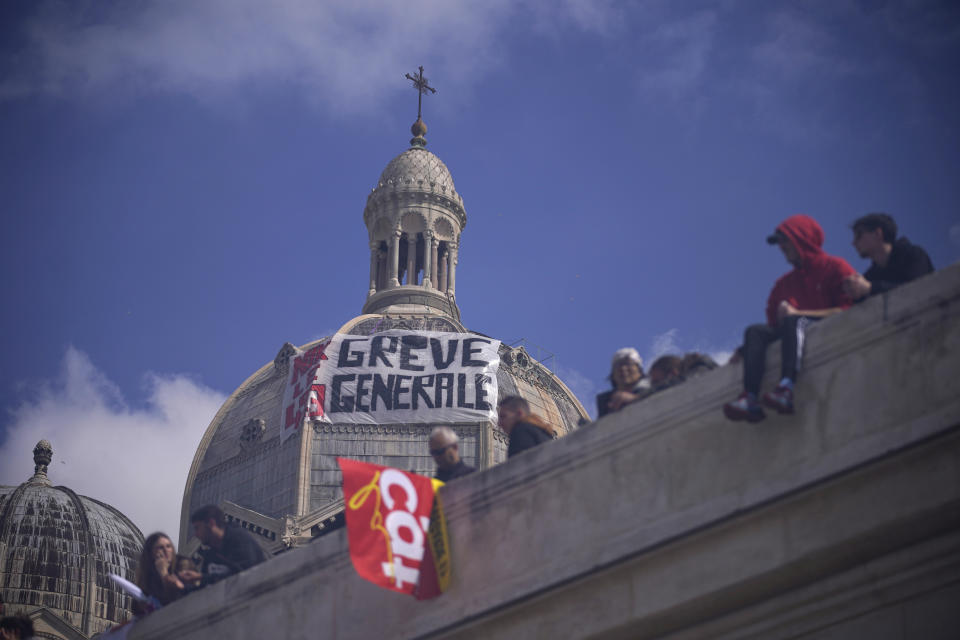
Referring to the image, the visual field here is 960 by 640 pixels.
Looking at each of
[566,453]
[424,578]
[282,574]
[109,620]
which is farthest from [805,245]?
[109,620]

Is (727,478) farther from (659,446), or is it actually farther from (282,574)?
(282,574)

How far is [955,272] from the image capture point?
963 cm

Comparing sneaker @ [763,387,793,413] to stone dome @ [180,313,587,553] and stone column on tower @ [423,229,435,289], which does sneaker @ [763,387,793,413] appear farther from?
stone column on tower @ [423,229,435,289]

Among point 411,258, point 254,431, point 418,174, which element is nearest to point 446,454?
point 254,431

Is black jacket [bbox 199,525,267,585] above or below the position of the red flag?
above

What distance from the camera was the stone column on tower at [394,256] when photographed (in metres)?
71.9

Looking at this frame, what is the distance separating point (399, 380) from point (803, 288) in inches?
1921

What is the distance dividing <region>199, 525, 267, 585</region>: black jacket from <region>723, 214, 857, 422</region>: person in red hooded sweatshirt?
5074mm

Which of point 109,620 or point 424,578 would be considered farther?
point 109,620

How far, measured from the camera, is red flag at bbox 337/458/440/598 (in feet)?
37.4

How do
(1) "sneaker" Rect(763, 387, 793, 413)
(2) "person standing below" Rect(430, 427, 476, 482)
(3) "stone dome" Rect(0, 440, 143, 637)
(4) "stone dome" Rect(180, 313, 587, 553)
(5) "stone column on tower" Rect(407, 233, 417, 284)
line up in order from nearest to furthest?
(1) "sneaker" Rect(763, 387, 793, 413) → (2) "person standing below" Rect(430, 427, 476, 482) → (3) "stone dome" Rect(0, 440, 143, 637) → (4) "stone dome" Rect(180, 313, 587, 553) → (5) "stone column on tower" Rect(407, 233, 417, 284)

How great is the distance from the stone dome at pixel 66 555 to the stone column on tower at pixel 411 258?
1982 centimetres

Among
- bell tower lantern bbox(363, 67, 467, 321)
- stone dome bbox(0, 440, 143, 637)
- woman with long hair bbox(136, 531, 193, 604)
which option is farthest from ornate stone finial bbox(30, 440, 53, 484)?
woman with long hair bbox(136, 531, 193, 604)

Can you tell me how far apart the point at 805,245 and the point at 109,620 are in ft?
152
